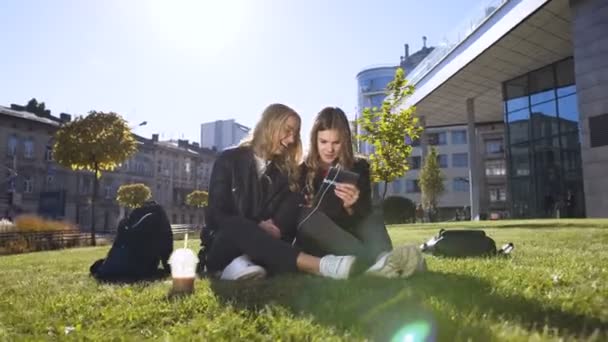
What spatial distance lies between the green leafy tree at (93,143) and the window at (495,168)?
166 ft

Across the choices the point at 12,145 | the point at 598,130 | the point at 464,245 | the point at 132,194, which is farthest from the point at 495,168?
the point at 464,245

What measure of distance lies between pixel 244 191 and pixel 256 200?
125 millimetres

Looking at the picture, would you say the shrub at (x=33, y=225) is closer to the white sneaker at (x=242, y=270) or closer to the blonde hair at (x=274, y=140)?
the blonde hair at (x=274, y=140)

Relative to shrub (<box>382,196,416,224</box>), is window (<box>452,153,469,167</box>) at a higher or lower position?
higher

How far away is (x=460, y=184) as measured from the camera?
64000mm

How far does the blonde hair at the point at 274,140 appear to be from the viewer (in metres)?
4.12

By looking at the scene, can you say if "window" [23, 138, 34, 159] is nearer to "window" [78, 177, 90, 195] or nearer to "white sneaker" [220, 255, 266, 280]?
"window" [78, 177, 90, 195]

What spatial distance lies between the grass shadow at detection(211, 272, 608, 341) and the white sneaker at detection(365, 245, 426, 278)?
80mm

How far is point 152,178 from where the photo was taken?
58375 mm

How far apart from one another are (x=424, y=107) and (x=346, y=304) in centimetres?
3330

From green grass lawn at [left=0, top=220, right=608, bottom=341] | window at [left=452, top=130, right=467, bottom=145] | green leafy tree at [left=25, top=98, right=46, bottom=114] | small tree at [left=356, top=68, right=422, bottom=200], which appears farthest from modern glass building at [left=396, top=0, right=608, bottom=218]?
green leafy tree at [left=25, top=98, right=46, bottom=114]

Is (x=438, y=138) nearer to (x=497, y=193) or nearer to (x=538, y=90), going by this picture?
(x=497, y=193)

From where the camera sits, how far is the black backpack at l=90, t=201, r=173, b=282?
471cm

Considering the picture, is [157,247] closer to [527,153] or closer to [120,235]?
[120,235]
